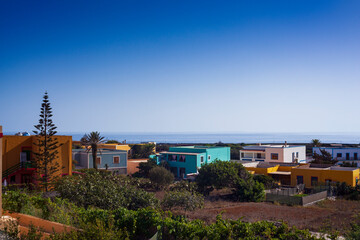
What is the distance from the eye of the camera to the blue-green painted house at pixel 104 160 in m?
35.7

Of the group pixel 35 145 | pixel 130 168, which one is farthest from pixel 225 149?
pixel 35 145

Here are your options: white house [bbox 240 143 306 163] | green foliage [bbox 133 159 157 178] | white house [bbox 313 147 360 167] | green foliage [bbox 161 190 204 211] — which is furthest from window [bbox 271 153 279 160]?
green foliage [bbox 161 190 204 211]

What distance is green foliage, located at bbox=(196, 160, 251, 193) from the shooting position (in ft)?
84.2

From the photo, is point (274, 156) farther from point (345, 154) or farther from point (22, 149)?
point (22, 149)

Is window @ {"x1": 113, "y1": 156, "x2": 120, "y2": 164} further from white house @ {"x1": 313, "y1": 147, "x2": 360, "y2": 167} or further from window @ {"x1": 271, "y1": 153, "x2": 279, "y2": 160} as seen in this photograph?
white house @ {"x1": 313, "y1": 147, "x2": 360, "y2": 167}

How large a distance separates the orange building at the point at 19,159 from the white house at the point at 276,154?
2899 centimetres

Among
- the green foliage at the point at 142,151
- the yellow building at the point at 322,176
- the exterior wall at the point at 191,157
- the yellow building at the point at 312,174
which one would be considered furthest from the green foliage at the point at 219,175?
the green foliage at the point at 142,151

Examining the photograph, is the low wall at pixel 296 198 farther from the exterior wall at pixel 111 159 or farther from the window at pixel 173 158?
the exterior wall at pixel 111 159

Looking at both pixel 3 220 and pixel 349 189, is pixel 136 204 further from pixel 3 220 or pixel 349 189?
pixel 349 189

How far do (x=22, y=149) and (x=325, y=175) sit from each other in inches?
1039

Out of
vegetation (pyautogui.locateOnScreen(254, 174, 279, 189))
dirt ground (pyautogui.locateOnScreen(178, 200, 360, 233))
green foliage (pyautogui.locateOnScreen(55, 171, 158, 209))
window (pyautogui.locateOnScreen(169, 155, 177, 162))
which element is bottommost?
vegetation (pyautogui.locateOnScreen(254, 174, 279, 189))

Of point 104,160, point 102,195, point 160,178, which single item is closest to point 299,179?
point 160,178

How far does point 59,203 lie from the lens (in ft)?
32.0

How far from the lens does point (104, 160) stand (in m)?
36.0
